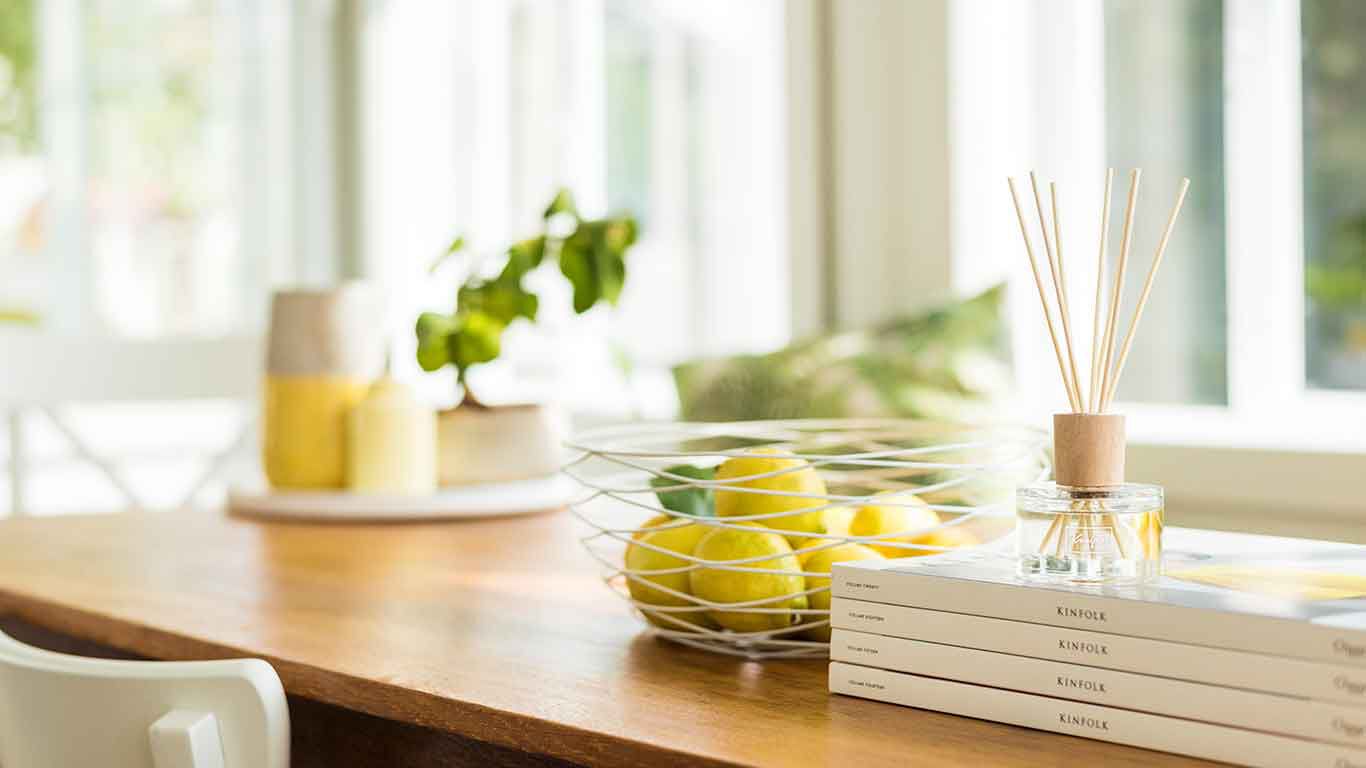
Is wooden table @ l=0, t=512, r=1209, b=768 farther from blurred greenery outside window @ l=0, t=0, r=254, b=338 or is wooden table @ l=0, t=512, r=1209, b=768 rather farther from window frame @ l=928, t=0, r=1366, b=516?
blurred greenery outside window @ l=0, t=0, r=254, b=338

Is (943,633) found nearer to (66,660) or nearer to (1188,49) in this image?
(66,660)

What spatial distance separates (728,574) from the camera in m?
0.82

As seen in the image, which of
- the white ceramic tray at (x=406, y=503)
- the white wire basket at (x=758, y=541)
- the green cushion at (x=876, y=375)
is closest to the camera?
the white wire basket at (x=758, y=541)

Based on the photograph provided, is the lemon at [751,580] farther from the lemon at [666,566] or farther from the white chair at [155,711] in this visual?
the white chair at [155,711]

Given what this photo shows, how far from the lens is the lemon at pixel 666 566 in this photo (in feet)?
2.79

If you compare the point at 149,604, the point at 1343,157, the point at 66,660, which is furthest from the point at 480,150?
the point at 66,660

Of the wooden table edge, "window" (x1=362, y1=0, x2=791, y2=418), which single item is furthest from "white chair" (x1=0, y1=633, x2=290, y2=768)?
"window" (x1=362, y1=0, x2=791, y2=418)

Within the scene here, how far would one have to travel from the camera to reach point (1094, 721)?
653 mm

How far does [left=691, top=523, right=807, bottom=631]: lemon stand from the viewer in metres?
0.81

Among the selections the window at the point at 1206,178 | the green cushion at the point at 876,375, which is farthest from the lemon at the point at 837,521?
the window at the point at 1206,178

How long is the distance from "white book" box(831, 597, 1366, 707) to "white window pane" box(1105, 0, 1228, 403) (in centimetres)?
181

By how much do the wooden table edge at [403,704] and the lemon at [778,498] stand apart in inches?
7.4

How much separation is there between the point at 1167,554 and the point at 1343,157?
172cm

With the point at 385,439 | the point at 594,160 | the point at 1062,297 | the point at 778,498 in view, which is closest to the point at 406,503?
the point at 385,439
